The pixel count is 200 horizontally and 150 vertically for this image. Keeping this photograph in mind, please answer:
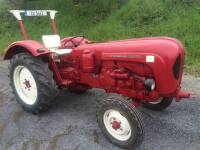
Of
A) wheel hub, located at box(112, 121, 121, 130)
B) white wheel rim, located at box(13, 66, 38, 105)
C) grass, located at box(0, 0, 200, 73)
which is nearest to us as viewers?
wheel hub, located at box(112, 121, 121, 130)

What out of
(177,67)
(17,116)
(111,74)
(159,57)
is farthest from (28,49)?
(177,67)

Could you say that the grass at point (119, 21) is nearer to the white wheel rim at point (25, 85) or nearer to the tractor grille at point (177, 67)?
the tractor grille at point (177, 67)

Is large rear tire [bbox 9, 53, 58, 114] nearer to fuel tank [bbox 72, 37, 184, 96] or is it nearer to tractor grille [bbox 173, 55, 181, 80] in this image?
fuel tank [bbox 72, 37, 184, 96]

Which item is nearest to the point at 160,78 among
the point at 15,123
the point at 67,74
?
the point at 67,74

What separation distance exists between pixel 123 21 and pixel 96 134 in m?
6.17

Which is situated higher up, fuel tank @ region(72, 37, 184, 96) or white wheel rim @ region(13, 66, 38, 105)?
fuel tank @ region(72, 37, 184, 96)

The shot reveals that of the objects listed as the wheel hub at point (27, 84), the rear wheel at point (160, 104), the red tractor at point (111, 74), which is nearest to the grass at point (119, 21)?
the rear wheel at point (160, 104)

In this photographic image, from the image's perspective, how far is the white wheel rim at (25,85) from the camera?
5305 mm

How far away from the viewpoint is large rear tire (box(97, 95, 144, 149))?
3.95 metres

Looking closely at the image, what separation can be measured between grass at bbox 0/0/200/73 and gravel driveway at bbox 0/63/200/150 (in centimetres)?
261

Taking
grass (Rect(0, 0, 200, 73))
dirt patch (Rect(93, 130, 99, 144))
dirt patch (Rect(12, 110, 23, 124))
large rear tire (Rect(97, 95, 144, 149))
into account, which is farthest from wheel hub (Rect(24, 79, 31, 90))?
grass (Rect(0, 0, 200, 73))

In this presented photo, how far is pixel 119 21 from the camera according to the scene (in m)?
10.3

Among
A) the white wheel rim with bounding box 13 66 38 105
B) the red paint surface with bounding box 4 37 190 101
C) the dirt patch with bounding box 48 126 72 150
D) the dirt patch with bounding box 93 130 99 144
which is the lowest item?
the dirt patch with bounding box 93 130 99 144

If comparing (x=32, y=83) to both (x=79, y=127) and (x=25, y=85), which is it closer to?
(x=25, y=85)
